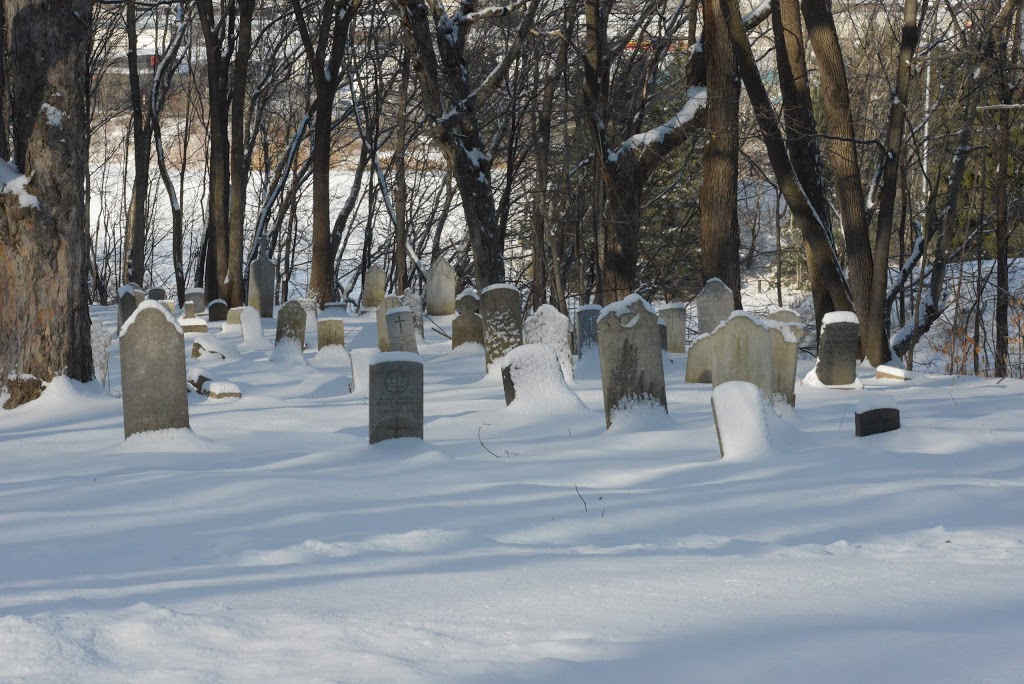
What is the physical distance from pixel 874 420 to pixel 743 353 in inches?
48.7

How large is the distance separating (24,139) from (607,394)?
5510 millimetres

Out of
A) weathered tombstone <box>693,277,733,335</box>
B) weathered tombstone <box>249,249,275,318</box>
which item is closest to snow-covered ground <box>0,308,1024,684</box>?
weathered tombstone <box>693,277,733,335</box>

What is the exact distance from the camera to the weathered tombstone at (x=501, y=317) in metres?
11.2

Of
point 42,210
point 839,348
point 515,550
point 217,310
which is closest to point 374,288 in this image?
point 217,310

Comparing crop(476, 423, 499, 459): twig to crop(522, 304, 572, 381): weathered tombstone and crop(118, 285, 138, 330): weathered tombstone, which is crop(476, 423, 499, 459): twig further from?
crop(118, 285, 138, 330): weathered tombstone

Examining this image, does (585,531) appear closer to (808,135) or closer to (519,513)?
(519,513)

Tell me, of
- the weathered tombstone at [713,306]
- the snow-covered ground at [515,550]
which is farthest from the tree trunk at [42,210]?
the weathered tombstone at [713,306]

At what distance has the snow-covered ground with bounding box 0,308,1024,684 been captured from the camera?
3029 mm

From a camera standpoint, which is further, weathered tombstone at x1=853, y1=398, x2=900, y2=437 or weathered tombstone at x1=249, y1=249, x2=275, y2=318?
weathered tombstone at x1=249, y1=249, x2=275, y2=318

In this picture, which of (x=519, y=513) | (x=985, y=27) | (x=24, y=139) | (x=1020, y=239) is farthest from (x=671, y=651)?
(x=1020, y=239)

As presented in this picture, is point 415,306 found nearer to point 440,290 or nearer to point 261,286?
point 440,290

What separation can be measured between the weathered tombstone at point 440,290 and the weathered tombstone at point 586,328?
695 cm

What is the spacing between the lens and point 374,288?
21.2m

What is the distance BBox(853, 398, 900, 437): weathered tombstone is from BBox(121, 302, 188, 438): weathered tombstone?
176 inches
